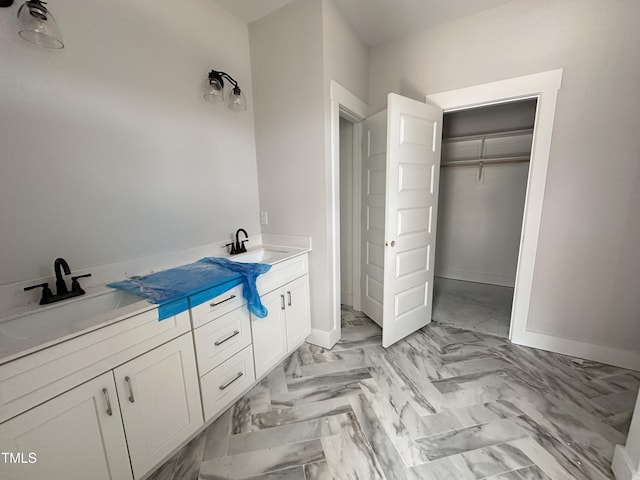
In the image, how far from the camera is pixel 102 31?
137 centimetres

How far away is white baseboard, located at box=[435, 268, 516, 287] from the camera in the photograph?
3701mm

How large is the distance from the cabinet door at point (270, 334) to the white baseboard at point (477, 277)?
3174 millimetres

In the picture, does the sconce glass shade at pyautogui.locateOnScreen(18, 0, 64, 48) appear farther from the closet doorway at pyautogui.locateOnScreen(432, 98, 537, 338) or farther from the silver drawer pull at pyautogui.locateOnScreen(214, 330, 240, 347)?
the closet doorway at pyautogui.locateOnScreen(432, 98, 537, 338)

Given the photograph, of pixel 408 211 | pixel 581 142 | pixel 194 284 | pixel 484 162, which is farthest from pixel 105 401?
pixel 484 162

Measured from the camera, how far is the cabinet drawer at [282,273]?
1783 millimetres

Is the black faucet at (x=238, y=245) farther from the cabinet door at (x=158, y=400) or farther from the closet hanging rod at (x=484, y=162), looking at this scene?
the closet hanging rod at (x=484, y=162)

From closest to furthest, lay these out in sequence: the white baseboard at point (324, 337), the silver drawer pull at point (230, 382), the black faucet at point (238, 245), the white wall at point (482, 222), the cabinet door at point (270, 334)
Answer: the silver drawer pull at point (230, 382), the cabinet door at point (270, 334), the black faucet at point (238, 245), the white baseboard at point (324, 337), the white wall at point (482, 222)

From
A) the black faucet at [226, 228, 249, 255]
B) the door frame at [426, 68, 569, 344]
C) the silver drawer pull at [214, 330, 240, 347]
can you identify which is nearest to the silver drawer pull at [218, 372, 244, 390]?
the silver drawer pull at [214, 330, 240, 347]

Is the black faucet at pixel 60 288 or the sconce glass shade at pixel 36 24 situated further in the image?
the black faucet at pixel 60 288

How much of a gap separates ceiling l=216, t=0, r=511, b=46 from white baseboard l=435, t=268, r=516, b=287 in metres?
3.23

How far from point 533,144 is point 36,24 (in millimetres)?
3120

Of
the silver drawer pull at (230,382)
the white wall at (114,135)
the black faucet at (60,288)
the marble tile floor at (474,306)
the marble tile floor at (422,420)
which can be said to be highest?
the white wall at (114,135)

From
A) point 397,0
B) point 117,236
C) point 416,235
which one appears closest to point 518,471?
point 416,235

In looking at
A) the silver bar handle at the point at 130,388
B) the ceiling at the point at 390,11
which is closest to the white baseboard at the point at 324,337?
the silver bar handle at the point at 130,388
